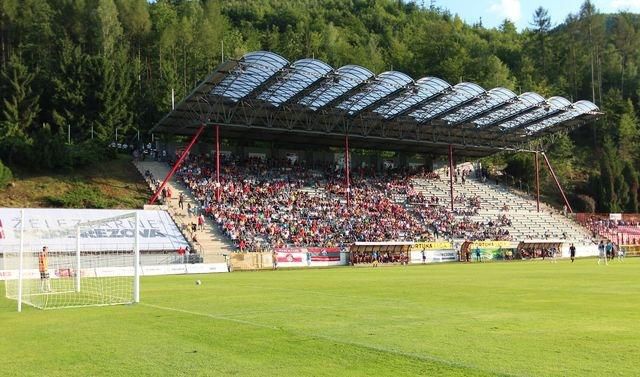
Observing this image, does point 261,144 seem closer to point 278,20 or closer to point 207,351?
point 278,20

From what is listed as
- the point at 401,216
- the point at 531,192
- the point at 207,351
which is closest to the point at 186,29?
the point at 401,216

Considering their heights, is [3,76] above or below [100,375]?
above

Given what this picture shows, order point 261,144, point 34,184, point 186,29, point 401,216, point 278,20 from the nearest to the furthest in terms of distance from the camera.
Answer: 1. point 34,184
2. point 401,216
3. point 261,144
4. point 186,29
5. point 278,20

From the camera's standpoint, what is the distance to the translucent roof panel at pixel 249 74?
144 ft

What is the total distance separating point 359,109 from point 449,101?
8.19 m

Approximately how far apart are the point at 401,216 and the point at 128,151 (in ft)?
98.1

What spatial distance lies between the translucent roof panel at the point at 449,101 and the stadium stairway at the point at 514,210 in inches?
442

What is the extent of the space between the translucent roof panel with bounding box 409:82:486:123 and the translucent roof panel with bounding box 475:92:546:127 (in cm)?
490

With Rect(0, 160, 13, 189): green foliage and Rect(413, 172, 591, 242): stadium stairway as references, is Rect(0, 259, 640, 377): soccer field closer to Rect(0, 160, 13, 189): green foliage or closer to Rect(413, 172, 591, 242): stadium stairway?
Rect(0, 160, 13, 189): green foliage

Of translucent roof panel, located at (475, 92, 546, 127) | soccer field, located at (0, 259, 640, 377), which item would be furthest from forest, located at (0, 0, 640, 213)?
soccer field, located at (0, 259, 640, 377)

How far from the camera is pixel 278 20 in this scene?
11512 cm

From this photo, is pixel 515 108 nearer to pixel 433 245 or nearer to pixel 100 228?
pixel 433 245

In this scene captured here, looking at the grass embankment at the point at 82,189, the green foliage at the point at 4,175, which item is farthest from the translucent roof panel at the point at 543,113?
the green foliage at the point at 4,175

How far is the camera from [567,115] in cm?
6356
